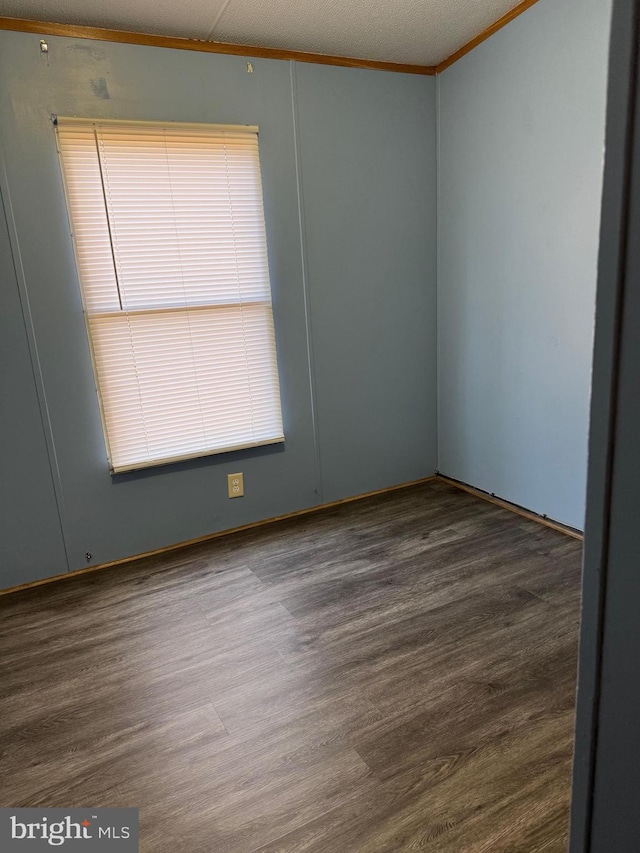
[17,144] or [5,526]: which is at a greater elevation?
[17,144]

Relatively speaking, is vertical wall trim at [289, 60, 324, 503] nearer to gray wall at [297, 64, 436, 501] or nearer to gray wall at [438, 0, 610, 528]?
gray wall at [297, 64, 436, 501]

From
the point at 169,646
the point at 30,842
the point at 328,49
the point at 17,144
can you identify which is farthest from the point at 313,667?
the point at 328,49

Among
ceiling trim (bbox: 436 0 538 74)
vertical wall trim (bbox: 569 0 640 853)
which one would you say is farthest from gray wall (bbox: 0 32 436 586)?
vertical wall trim (bbox: 569 0 640 853)

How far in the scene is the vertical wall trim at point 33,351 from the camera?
89.5 inches

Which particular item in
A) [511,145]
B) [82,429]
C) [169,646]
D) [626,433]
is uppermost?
[511,145]

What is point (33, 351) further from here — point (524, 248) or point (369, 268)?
point (524, 248)

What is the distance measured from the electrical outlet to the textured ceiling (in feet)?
7.04

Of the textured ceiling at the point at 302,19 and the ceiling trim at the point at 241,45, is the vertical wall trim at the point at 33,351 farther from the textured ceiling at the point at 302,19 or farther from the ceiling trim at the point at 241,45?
the textured ceiling at the point at 302,19

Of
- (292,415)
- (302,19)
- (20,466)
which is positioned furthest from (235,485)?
(302,19)

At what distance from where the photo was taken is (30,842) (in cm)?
133

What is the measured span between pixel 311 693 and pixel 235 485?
1379 millimetres

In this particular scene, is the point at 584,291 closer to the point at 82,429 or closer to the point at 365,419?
the point at 365,419

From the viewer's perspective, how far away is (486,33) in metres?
2.69

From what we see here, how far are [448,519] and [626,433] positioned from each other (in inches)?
99.9
